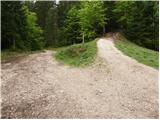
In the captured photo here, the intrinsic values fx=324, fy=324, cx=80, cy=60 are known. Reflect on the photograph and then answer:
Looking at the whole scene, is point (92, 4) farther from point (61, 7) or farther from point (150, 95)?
point (150, 95)

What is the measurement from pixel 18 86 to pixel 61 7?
51324 mm

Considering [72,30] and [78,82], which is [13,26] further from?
[78,82]

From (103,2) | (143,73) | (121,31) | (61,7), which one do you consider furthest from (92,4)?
(143,73)

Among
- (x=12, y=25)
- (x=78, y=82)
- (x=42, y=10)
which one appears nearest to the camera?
(x=78, y=82)

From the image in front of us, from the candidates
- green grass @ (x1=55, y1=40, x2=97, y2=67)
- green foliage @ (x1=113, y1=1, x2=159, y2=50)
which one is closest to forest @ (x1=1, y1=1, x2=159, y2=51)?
green foliage @ (x1=113, y1=1, x2=159, y2=50)

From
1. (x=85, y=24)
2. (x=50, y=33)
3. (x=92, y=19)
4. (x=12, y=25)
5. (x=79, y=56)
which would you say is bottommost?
(x=50, y=33)

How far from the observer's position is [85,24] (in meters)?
48.5

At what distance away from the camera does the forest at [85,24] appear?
37213mm

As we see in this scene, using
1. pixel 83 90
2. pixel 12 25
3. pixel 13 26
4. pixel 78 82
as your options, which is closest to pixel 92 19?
pixel 13 26

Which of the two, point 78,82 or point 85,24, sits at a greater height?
point 85,24

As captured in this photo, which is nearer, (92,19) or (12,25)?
(12,25)

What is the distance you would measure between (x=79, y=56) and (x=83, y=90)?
10.8m

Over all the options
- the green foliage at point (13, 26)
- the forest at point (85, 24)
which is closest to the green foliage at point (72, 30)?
the forest at point (85, 24)

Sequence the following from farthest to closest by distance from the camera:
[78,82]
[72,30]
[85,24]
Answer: [72,30]
[85,24]
[78,82]
